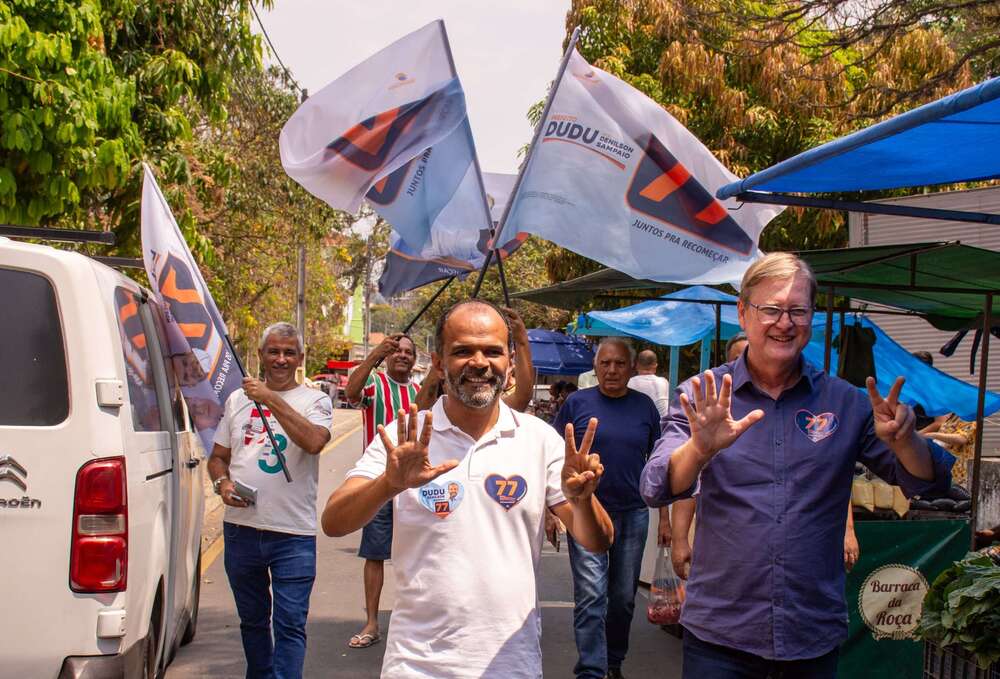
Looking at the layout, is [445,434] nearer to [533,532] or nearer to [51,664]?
[533,532]

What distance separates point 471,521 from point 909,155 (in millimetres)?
2771

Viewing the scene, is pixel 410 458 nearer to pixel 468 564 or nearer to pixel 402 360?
pixel 468 564

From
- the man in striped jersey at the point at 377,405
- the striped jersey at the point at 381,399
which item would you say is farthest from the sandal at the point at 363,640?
the striped jersey at the point at 381,399

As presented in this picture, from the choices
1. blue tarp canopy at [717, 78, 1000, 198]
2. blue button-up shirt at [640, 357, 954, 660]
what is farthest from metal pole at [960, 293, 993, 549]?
blue button-up shirt at [640, 357, 954, 660]

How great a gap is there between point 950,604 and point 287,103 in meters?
16.8

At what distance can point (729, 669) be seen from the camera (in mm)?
3312

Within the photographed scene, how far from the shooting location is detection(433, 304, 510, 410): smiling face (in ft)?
10.1

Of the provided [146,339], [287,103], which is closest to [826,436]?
[146,339]

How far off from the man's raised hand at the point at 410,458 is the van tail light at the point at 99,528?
1.47 m

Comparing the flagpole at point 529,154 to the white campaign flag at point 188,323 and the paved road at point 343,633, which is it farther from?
the paved road at point 343,633

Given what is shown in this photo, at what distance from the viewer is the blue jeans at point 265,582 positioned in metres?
5.29

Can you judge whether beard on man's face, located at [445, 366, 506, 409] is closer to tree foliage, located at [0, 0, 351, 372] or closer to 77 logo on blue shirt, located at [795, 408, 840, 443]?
77 logo on blue shirt, located at [795, 408, 840, 443]

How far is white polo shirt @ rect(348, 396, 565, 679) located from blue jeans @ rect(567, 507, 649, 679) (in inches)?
126

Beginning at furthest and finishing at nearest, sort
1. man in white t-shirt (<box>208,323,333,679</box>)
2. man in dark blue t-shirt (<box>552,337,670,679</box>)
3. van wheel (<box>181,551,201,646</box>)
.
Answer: van wheel (<box>181,551,201,646</box>), man in dark blue t-shirt (<box>552,337,670,679</box>), man in white t-shirt (<box>208,323,333,679</box>)
